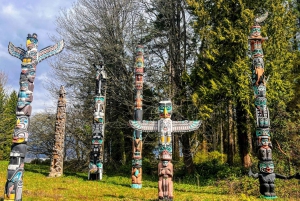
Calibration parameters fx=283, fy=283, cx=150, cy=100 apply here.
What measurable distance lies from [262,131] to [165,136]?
324 centimetres

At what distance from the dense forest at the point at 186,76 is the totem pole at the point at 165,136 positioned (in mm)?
5444

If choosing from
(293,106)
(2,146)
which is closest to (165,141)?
(293,106)

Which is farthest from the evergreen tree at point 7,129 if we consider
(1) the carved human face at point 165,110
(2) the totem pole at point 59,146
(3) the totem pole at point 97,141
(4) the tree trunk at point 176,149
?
(1) the carved human face at point 165,110

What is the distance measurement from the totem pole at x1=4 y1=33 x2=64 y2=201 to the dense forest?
7.24 metres

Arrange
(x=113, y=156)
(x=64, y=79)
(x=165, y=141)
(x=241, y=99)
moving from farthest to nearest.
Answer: (x=113, y=156) < (x=64, y=79) < (x=241, y=99) < (x=165, y=141)

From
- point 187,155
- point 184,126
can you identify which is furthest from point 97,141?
point 184,126

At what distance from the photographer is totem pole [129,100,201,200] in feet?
22.7

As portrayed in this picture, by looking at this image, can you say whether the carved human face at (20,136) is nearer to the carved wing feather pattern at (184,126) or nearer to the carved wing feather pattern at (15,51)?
the carved wing feather pattern at (15,51)

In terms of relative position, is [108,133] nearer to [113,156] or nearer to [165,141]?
[113,156]

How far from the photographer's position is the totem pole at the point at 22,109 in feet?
21.5

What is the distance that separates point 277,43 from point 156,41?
6828 millimetres

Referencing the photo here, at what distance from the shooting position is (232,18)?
44.4 ft

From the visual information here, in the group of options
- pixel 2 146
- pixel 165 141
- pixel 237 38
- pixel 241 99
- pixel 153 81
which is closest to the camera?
pixel 165 141

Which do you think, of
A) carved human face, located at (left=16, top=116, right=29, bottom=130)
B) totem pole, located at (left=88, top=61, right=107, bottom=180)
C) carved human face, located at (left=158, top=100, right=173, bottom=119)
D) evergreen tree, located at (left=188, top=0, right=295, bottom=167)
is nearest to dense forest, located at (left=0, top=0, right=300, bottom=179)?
evergreen tree, located at (left=188, top=0, right=295, bottom=167)
